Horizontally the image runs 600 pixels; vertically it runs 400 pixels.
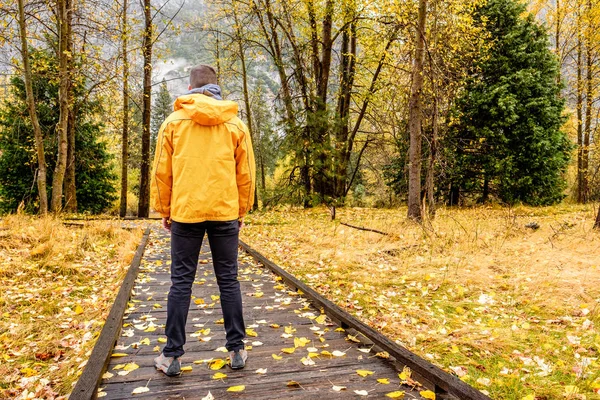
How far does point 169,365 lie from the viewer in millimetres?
3098

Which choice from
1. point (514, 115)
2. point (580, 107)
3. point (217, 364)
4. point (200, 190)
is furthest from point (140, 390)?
point (580, 107)

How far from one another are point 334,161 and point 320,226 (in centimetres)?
462

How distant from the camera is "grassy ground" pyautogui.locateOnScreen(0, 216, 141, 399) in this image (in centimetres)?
354

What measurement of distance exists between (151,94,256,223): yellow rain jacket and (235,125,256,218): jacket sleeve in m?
0.06

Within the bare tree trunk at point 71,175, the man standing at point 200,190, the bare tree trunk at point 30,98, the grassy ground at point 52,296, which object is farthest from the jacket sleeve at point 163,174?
the bare tree trunk at point 71,175

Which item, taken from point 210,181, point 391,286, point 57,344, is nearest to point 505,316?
point 391,286

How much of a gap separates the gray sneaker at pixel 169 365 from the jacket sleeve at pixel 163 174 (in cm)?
112

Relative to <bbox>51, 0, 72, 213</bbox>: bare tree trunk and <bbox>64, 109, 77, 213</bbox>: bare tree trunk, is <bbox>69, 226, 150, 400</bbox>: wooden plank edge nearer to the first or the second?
<bbox>51, 0, 72, 213</bbox>: bare tree trunk

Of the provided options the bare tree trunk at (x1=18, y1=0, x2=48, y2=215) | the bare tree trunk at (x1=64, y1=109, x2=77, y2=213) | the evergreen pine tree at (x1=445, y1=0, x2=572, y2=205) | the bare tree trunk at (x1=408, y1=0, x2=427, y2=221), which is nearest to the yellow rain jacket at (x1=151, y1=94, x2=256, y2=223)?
the bare tree trunk at (x1=408, y1=0, x2=427, y2=221)

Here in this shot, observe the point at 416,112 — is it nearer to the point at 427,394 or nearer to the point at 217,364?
the point at 427,394

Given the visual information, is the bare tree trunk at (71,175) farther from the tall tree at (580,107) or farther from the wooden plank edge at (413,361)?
the tall tree at (580,107)

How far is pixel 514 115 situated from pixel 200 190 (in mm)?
16084

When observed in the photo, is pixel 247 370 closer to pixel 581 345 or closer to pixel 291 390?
pixel 291 390

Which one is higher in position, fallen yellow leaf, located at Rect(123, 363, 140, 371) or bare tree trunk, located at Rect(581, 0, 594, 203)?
bare tree trunk, located at Rect(581, 0, 594, 203)
